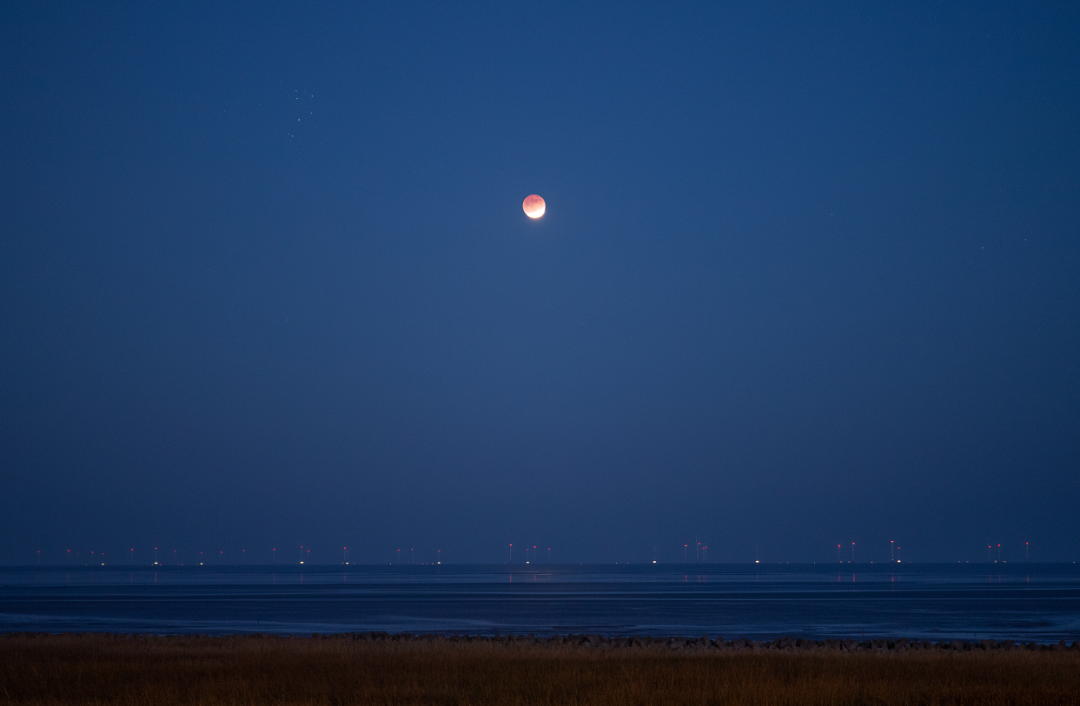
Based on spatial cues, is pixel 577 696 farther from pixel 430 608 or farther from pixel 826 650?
pixel 430 608

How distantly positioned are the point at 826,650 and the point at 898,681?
1068cm

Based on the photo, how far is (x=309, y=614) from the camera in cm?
7075

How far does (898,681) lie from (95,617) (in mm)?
59655

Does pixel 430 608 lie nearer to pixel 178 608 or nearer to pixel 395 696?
pixel 178 608

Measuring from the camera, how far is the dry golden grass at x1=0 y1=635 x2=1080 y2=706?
21.5 meters

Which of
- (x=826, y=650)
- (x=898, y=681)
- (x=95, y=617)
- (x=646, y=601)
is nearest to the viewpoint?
(x=898, y=681)

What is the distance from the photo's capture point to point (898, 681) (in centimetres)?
2389

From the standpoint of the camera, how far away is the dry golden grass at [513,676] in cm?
2150

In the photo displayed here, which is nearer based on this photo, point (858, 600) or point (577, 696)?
point (577, 696)

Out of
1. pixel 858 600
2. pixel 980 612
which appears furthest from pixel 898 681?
A: pixel 858 600

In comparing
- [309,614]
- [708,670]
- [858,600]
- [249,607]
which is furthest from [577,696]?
[858,600]

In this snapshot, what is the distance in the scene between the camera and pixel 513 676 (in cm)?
2566

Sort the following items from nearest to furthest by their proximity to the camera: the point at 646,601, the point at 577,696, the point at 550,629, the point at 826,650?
the point at 577,696, the point at 826,650, the point at 550,629, the point at 646,601

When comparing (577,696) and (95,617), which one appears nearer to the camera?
(577,696)
